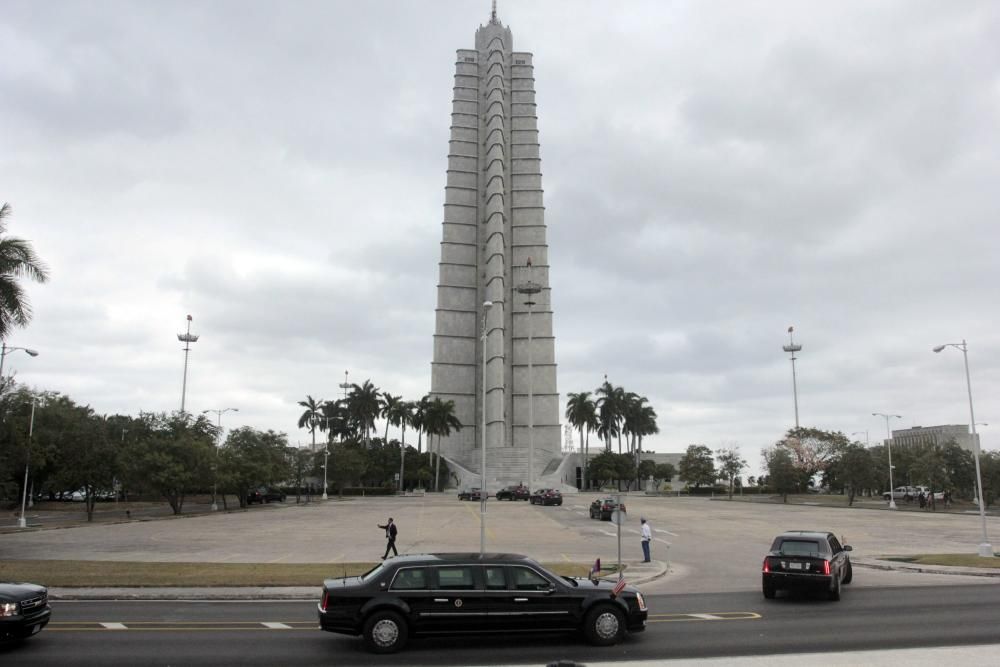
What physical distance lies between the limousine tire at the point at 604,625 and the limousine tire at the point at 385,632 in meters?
3.01

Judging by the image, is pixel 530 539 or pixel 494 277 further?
pixel 494 277

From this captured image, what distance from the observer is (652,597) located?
1808 cm

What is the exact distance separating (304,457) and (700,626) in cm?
7723

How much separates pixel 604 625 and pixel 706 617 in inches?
145

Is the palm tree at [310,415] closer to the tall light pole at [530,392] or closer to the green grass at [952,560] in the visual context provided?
the tall light pole at [530,392]

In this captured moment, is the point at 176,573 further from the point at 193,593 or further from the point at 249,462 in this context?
the point at 249,462

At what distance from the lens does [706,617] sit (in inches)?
595

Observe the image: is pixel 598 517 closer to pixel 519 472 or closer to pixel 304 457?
pixel 304 457

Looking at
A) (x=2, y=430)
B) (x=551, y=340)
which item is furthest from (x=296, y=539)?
(x=551, y=340)

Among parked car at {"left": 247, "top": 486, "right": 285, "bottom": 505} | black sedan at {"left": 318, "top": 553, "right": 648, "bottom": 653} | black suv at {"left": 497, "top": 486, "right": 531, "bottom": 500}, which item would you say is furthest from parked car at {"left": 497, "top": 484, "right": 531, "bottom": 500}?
black sedan at {"left": 318, "top": 553, "right": 648, "bottom": 653}

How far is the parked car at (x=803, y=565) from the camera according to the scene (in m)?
17.2

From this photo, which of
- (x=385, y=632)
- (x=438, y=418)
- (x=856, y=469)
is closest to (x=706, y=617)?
(x=385, y=632)

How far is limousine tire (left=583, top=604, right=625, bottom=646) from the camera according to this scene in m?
12.4

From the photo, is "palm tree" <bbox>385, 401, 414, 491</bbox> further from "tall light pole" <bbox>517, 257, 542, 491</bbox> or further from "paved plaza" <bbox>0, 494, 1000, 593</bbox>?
"paved plaza" <bbox>0, 494, 1000, 593</bbox>
